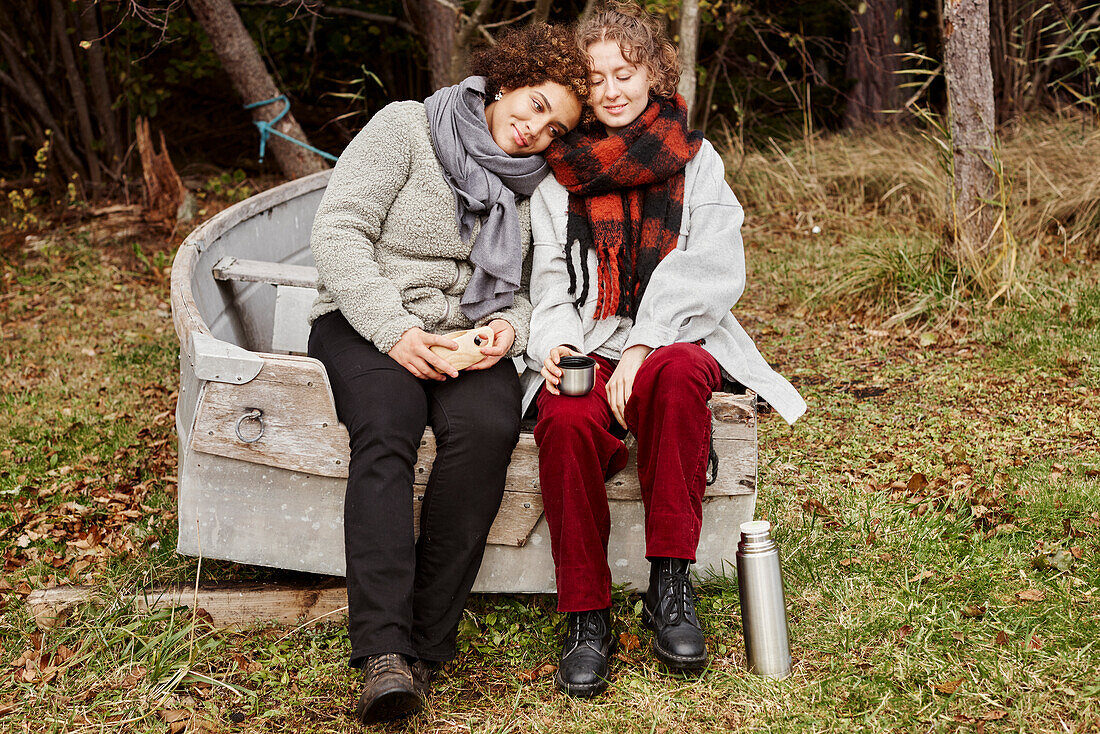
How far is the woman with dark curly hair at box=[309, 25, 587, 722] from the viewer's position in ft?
8.13

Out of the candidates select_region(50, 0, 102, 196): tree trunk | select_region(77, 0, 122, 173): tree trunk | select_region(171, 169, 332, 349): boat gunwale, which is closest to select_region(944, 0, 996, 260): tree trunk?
select_region(171, 169, 332, 349): boat gunwale

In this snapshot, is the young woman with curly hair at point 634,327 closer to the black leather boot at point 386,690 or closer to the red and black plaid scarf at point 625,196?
→ the red and black plaid scarf at point 625,196

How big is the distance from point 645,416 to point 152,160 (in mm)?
5934

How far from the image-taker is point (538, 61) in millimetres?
2930

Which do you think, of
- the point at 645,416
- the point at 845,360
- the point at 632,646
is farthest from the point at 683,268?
the point at 845,360

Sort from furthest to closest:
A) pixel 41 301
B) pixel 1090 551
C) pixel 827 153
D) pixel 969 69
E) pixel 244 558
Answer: pixel 827 153, pixel 41 301, pixel 969 69, pixel 1090 551, pixel 244 558

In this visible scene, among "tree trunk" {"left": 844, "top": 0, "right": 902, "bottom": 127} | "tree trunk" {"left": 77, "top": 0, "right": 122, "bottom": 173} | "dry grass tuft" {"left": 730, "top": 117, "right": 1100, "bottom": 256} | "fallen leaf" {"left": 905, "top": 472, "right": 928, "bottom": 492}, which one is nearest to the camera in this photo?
"fallen leaf" {"left": 905, "top": 472, "right": 928, "bottom": 492}

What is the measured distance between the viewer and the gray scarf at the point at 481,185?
296 cm

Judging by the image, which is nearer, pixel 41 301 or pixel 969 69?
pixel 969 69

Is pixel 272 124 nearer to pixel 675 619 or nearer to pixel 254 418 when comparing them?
pixel 254 418

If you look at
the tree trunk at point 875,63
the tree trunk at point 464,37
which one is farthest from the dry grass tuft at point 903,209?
the tree trunk at point 464,37

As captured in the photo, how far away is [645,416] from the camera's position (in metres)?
2.61

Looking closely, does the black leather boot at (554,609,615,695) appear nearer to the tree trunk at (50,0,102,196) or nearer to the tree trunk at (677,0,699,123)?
the tree trunk at (677,0,699,123)

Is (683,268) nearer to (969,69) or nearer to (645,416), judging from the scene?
(645,416)
